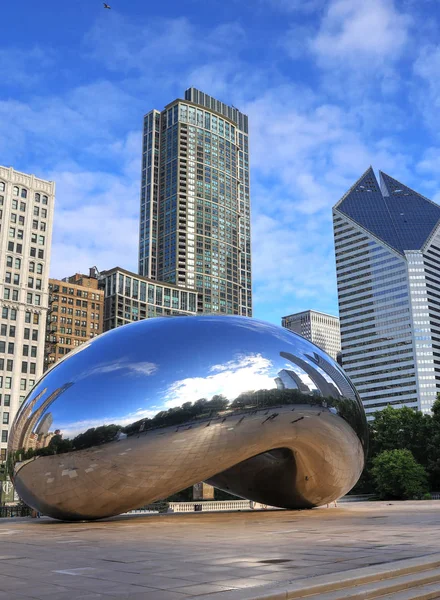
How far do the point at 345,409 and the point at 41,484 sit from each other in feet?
26.5

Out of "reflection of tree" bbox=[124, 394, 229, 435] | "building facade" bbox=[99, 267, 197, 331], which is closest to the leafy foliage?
"reflection of tree" bbox=[124, 394, 229, 435]

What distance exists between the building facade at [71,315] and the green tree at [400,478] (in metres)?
92.4

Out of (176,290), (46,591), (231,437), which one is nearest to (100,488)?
(231,437)

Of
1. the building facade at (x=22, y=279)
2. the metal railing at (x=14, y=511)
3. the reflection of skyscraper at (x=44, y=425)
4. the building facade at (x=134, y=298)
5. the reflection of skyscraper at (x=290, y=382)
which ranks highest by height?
the building facade at (x=134, y=298)

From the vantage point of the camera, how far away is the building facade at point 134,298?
161 m

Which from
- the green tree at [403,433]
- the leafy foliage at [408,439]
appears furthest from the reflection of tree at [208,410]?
the green tree at [403,433]

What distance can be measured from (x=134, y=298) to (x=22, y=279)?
65513mm

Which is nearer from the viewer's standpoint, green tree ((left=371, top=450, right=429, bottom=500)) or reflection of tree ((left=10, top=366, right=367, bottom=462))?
reflection of tree ((left=10, top=366, right=367, bottom=462))

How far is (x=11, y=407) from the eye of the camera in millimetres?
92625

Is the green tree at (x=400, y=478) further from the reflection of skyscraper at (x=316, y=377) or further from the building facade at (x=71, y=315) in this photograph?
the building facade at (x=71, y=315)

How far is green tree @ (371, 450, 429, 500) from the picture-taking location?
4366 centimetres

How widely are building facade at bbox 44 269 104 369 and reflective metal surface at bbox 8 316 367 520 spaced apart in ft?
374

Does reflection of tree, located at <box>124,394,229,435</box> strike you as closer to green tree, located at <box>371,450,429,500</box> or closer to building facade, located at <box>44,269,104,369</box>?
green tree, located at <box>371,450,429,500</box>

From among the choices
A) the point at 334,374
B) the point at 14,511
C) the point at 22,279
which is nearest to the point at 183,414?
the point at 334,374
